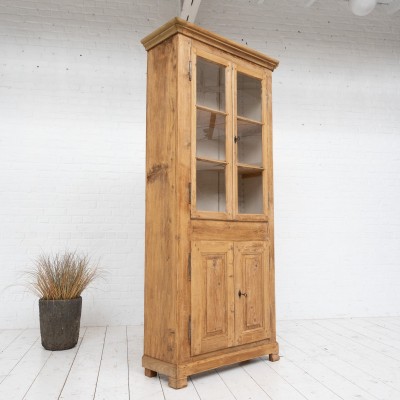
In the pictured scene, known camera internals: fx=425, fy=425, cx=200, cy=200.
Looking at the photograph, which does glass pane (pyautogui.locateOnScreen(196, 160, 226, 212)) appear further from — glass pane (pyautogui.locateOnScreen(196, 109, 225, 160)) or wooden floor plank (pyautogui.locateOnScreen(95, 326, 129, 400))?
wooden floor plank (pyautogui.locateOnScreen(95, 326, 129, 400))

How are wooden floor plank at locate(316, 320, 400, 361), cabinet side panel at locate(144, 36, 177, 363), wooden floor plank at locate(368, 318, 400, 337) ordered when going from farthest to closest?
wooden floor plank at locate(368, 318, 400, 337), wooden floor plank at locate(316, 320, 400, 361), cabinet side panel at locate(144, 36, 177, 363)

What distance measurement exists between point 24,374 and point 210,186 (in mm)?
1687

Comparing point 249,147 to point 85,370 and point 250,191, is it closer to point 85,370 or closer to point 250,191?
point 250,191

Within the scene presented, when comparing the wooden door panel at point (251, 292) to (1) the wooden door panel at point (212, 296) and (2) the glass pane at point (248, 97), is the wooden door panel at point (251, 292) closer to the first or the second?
(1) the wooden door panel at point (212, 296)

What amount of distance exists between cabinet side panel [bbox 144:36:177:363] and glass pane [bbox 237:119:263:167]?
0.58 meters

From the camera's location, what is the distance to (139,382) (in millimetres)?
2547

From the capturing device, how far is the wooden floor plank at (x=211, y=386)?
2.33 m

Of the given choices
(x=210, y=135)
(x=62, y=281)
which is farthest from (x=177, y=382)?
(x=210, y=135)

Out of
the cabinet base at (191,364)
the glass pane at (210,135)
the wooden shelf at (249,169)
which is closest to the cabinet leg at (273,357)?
the cabinet base at (191,364)

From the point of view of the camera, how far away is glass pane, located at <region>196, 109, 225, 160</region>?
277cm

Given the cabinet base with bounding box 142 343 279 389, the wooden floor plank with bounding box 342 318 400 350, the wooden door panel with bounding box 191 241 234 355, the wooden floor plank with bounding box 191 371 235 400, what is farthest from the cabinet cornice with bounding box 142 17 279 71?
the wooden floor plank with bounding box 342 318 400 350

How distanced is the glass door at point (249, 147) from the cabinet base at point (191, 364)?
3.01ft

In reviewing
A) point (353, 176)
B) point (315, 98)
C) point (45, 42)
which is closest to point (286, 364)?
point (353, 176)

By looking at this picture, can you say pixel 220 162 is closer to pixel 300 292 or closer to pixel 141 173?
pixel 141 173
